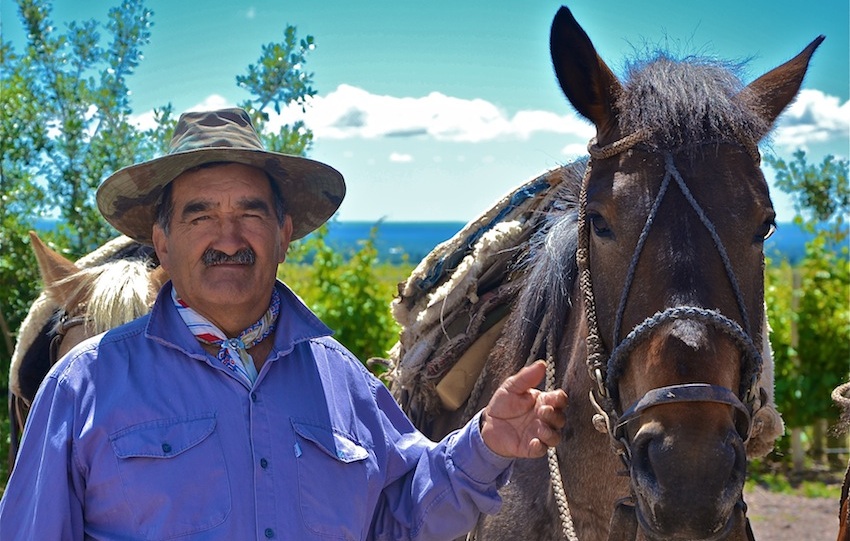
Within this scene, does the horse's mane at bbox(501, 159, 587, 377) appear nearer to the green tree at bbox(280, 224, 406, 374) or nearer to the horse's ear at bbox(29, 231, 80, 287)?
the horse's ear at bbox(29, 231, 80, 287)

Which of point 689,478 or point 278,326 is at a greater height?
point 278,326

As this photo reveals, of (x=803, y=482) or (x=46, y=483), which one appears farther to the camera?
(x=803, y=482)

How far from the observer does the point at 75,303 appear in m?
3.54

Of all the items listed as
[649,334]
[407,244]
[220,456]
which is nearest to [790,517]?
[649,334]

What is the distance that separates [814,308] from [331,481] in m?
7.92

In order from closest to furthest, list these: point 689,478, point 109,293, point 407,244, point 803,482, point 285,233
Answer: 1. point 689,478
2. point 285,233
3. point 109,293
4. point 803,482
5. point 407,244

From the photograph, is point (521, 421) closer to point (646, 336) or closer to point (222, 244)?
point (646, 336)

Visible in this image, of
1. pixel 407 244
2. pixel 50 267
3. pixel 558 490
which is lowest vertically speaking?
pixel 558 490

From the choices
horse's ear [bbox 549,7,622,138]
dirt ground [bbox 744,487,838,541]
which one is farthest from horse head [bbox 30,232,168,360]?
dirt ground [bbox 744,487,838,541]

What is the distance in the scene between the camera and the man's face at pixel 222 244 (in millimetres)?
2299

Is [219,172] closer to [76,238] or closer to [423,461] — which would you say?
[423,461]

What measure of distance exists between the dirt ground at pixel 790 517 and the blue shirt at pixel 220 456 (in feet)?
16.5

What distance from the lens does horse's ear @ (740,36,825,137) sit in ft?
8.00

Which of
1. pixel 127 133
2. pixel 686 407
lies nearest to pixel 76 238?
pixel 127 133
